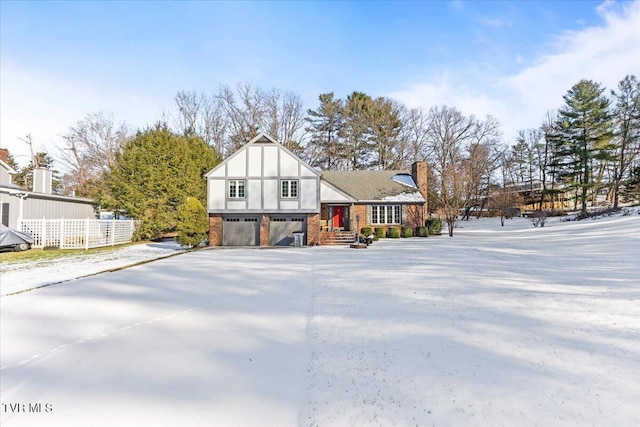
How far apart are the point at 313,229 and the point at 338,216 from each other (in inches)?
176

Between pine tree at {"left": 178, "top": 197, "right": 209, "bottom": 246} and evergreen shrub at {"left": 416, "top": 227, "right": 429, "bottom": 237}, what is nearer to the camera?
pine tree at {"left": 178, "top": 197, "right": 209, "bottom": 246}

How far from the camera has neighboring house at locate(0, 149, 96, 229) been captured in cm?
1788

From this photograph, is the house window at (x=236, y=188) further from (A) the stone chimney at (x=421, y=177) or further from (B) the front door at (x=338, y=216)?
(A) the stone chimney at (x=421, y=177)

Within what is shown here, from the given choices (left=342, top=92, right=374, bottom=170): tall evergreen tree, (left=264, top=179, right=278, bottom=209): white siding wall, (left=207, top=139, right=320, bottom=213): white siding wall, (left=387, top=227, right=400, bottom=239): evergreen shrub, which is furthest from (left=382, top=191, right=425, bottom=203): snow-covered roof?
(left=342, top=92, right=374, bottom=170): tall evergreen tree

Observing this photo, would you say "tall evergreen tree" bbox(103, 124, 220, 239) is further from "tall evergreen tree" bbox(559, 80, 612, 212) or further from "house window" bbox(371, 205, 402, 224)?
"tall evergreen tree" bbox(559, 80, 612, 212)

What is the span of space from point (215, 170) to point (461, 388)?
61.5 feet

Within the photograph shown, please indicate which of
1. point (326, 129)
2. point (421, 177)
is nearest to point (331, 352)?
point (421, 177)

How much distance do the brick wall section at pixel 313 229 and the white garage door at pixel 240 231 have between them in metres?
3.23

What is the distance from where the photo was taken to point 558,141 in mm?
32469

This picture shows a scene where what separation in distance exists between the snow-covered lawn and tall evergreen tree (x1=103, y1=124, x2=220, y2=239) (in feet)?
51.0

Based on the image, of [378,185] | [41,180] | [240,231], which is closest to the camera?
[240,231]

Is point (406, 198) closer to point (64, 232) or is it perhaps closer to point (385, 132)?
point (385, 132)

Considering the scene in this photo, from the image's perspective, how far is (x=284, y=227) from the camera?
19984mm

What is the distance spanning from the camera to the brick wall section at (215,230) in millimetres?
19734
